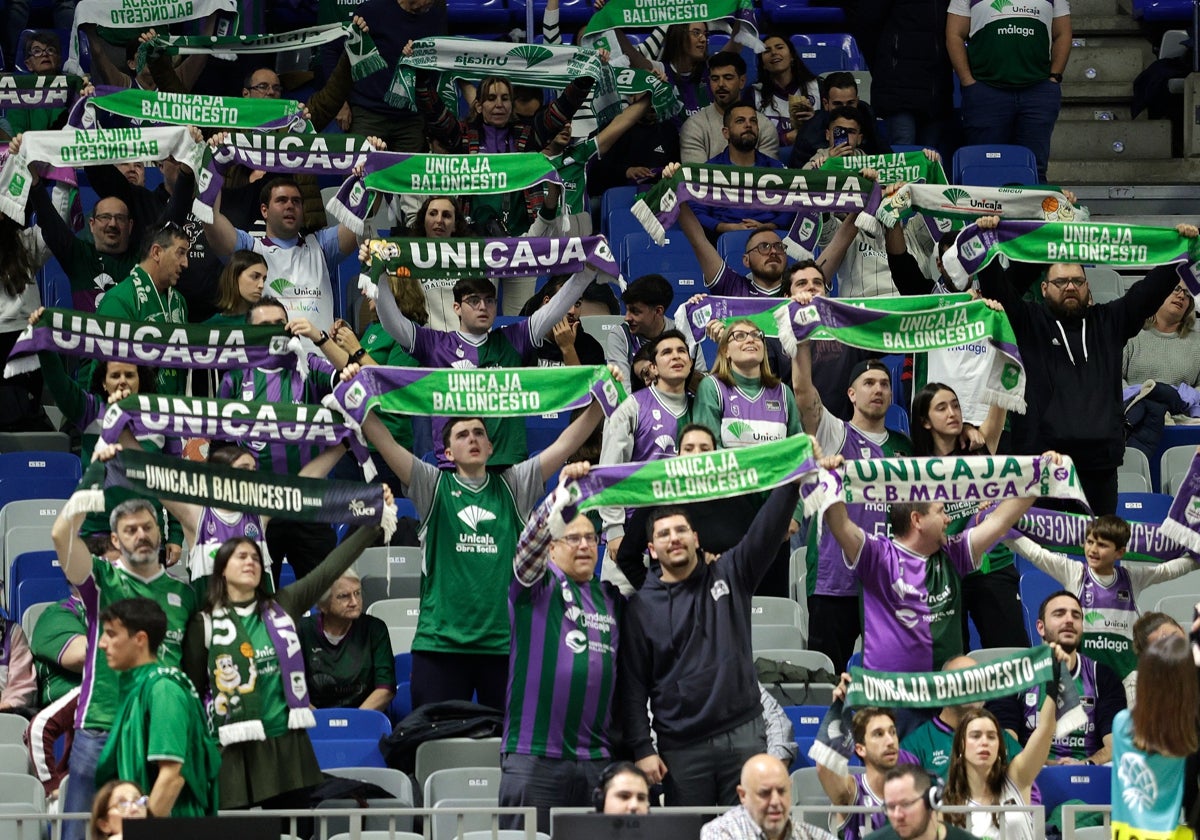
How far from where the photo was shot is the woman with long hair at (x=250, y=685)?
834 centimetres

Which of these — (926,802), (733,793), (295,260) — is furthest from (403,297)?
(926,802)

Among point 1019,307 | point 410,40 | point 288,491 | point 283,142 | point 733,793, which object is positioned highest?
point 410,40

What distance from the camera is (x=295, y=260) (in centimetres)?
1159

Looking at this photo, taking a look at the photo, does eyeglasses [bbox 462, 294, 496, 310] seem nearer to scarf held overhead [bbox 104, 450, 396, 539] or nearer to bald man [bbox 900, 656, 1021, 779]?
scarf held overhead [bbox 104, 450, 396, 539]

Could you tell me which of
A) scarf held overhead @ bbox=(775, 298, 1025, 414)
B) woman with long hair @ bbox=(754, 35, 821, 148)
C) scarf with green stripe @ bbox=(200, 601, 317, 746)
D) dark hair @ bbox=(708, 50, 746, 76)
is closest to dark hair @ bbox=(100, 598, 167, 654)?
scarf with green stripe @ bbox=(200, 601, 317, 746)

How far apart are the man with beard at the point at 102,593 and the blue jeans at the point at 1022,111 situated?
7.50 meters

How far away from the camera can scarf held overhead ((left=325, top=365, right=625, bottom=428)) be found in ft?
31.6

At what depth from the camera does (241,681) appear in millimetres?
8367

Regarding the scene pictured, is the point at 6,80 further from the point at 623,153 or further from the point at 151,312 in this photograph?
the point at 623,153

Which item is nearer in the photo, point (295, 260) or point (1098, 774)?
point (1098, 774)

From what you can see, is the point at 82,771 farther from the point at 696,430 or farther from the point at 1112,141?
the point at 1112,141

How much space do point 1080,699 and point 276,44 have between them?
6877mm

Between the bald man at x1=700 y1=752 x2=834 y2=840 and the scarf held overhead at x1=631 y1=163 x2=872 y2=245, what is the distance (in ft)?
14.3

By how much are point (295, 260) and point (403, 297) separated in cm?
75
